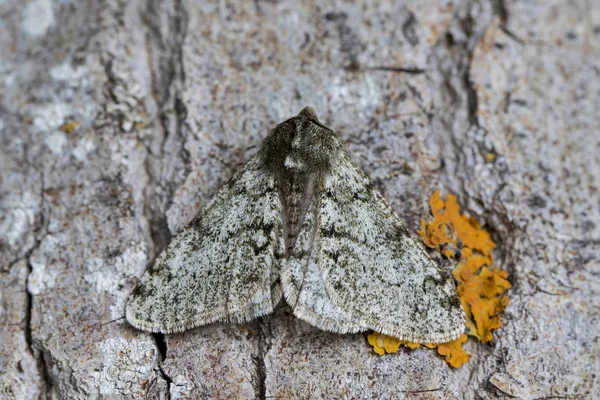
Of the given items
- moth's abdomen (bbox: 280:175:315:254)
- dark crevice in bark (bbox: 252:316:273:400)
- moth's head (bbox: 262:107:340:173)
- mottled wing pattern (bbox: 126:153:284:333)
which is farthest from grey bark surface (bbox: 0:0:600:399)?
moth's abdomen (bbox: 280:175:315:254)

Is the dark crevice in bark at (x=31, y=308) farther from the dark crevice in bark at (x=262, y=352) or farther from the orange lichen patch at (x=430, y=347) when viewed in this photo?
the orange lichen patch at (x=430, y=347)

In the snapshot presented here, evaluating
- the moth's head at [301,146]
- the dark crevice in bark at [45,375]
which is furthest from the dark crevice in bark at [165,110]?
the dark crevice in bark at [45,375]

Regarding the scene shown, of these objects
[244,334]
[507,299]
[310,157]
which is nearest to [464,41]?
[310,157]

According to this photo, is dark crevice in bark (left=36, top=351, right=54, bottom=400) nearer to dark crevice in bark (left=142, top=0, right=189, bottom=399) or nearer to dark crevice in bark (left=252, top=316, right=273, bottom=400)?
dark crevice in bark (left=142, top=0, right=189, bottom=399)

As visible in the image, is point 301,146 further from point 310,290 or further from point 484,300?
point 484,300

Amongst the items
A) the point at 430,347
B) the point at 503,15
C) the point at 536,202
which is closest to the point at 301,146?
the point at 430,347
